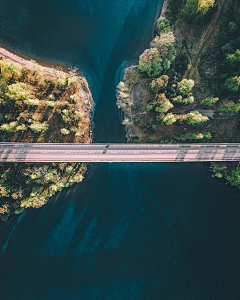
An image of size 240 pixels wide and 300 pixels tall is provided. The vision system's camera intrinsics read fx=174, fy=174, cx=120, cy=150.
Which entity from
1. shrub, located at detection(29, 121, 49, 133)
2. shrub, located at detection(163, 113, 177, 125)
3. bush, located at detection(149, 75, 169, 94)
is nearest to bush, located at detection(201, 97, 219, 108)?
shrub, located at detection(163, 113, 177, 125)

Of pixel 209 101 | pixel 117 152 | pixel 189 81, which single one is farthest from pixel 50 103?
pixel 209 101

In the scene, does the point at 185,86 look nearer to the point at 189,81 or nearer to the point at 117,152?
the point at 189,81

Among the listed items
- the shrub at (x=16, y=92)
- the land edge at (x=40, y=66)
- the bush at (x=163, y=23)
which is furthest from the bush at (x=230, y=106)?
the shrub at (x=16, y=92)

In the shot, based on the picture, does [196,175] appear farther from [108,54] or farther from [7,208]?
[7,208]

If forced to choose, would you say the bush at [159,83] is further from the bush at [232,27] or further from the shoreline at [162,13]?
the bush at [232,27]

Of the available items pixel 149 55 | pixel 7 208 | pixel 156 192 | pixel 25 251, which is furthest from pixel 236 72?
pixel 25 251

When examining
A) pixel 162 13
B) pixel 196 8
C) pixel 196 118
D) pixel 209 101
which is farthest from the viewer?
pixel 162 13

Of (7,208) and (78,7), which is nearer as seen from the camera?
(7,208)
